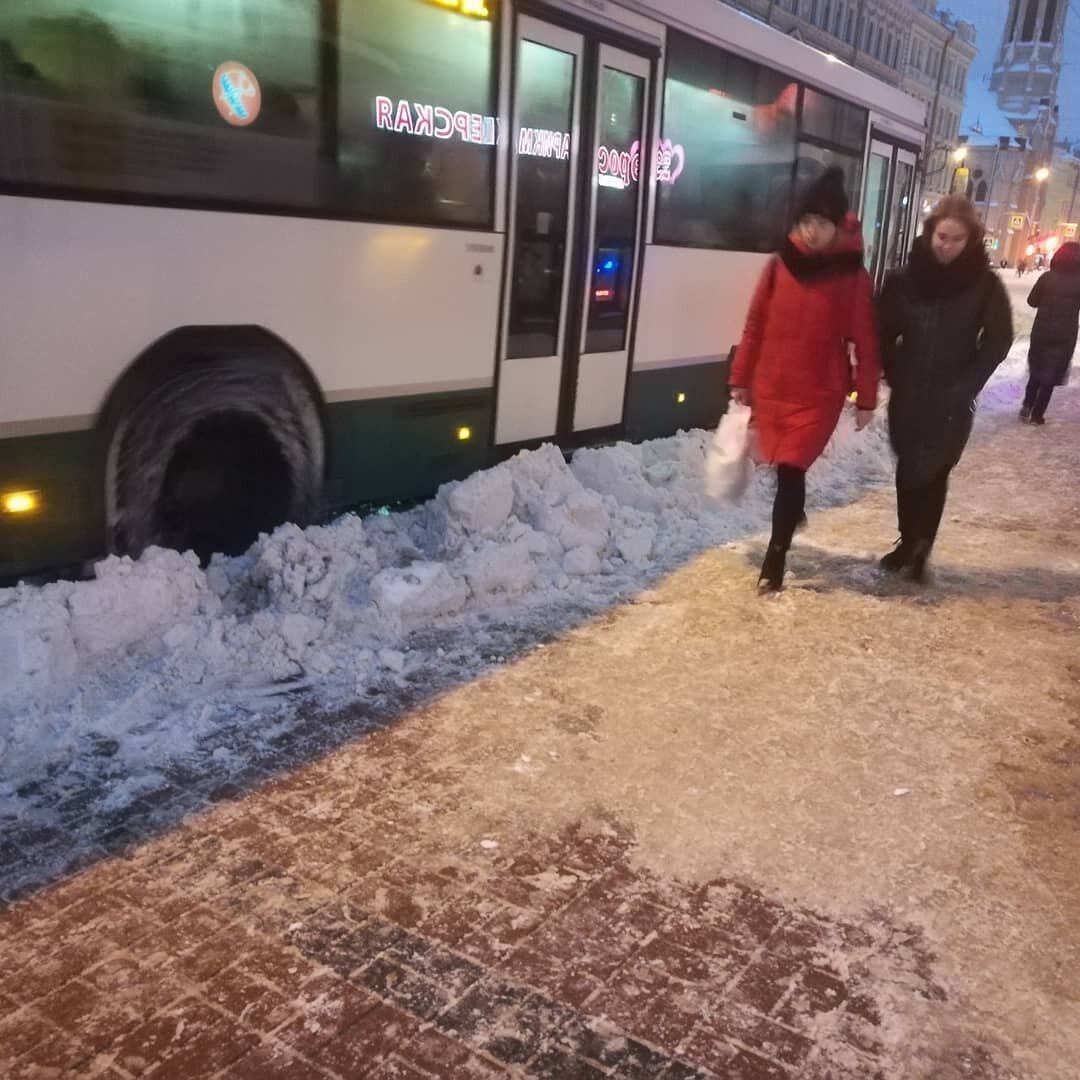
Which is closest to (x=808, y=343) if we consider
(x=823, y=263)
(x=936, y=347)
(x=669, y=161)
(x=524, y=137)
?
(x=823, y=263)

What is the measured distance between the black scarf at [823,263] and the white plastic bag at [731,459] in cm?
95

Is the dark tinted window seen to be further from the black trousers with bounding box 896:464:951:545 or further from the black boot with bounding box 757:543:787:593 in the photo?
the black boot with bounding box 757:543:787:593

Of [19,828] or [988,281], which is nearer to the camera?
[19,828]

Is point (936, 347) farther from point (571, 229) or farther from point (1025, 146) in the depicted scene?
point (1025, 146)

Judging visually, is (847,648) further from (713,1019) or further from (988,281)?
(713,1019)

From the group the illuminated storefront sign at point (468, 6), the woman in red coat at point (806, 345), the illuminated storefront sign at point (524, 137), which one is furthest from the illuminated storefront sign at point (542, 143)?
the woman in red coat at point (806, 345)

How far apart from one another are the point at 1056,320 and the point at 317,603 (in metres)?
10.3

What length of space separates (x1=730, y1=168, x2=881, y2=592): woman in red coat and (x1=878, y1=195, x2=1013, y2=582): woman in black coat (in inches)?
14.4

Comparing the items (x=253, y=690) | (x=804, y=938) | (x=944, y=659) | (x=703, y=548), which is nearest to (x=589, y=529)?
(x=703, y=548)

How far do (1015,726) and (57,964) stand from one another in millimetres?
3665

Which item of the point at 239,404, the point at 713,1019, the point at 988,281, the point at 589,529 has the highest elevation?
the point at 988,281

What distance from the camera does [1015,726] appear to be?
4.35 meters

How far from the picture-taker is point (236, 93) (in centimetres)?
464

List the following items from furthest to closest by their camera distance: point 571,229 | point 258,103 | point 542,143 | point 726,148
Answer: point 726,148 → point 571,229 → point 542,143 → point 258,103
